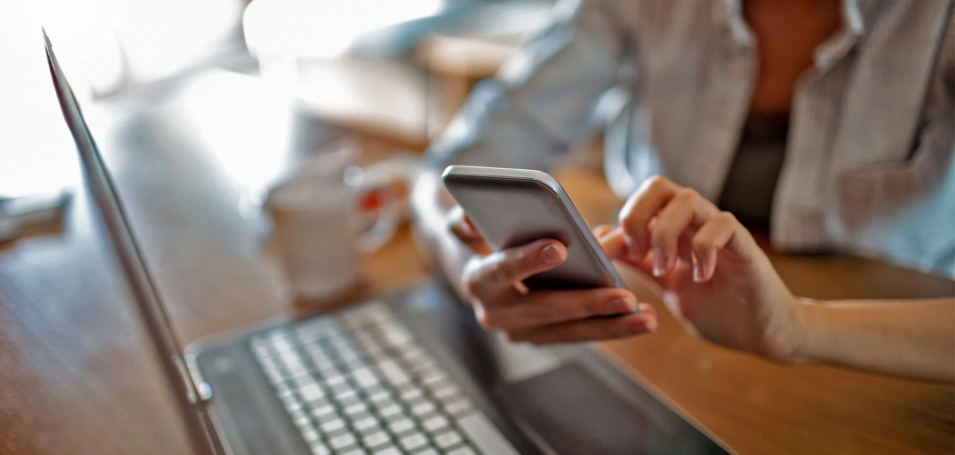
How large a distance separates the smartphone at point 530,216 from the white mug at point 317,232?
10.2 inches

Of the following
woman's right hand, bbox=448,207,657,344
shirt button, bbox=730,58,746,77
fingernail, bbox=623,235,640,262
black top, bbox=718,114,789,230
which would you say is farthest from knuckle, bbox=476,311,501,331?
shirt button, bbox=730,58,746,77

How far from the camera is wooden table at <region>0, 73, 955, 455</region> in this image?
1.16 feet

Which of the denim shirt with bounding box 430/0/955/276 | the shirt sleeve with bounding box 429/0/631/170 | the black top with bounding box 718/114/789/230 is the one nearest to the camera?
the denim shirt with bounding box 430/0/955/276

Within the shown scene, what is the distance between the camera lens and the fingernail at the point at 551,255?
30 centimetres

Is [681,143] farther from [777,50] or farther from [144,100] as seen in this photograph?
[144,100]

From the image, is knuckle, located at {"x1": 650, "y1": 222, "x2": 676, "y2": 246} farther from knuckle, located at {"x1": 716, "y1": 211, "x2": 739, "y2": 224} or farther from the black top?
the black top

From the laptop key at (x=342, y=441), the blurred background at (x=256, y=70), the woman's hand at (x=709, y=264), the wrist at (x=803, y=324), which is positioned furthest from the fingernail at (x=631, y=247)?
the blurred background at (x=256, y=70)

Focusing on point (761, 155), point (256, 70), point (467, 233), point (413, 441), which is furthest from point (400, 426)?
point (256, 70)

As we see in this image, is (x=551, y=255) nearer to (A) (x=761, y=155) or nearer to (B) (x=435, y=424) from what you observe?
(B) (x=435, y=424)

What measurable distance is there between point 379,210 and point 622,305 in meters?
0.41

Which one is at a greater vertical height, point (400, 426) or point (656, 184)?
point (656, 184)

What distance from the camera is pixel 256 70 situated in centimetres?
146

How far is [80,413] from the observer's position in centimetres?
41

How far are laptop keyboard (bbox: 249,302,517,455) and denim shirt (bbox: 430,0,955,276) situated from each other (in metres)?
0.20
